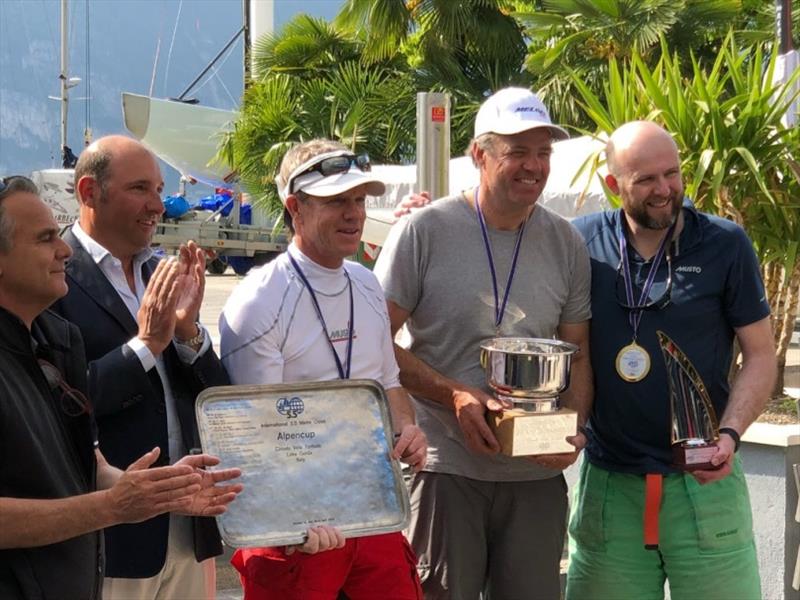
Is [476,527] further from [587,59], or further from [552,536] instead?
[587,59]

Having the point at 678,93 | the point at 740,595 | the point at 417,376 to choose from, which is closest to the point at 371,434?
the point at 417,376

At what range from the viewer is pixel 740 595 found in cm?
378

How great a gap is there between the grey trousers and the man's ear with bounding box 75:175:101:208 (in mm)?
1445

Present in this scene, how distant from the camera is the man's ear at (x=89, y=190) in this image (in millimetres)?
3377

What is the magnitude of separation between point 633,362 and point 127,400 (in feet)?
5.57

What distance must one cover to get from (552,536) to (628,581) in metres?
0.32

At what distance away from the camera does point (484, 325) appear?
3746 mm

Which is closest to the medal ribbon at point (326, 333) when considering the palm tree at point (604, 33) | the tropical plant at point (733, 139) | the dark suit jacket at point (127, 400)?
the dark suit jacket at point (127, 400)

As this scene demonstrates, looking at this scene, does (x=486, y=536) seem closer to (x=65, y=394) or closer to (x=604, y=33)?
(x=65, y=394)

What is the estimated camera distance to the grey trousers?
12.3 feet

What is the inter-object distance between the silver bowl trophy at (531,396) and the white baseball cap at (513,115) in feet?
2.38

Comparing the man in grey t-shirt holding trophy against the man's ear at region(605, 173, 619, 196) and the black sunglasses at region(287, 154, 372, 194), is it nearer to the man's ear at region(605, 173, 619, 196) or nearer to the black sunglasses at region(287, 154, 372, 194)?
the man's ear at region(605, 173, 619, 196)

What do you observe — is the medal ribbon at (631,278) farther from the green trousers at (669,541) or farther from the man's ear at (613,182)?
the green trousers at (669,541)

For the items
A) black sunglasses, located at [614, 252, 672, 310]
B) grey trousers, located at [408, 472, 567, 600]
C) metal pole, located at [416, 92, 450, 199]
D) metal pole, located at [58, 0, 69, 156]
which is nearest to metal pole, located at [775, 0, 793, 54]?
metal pole, located at [416, 92, 450, 199]
